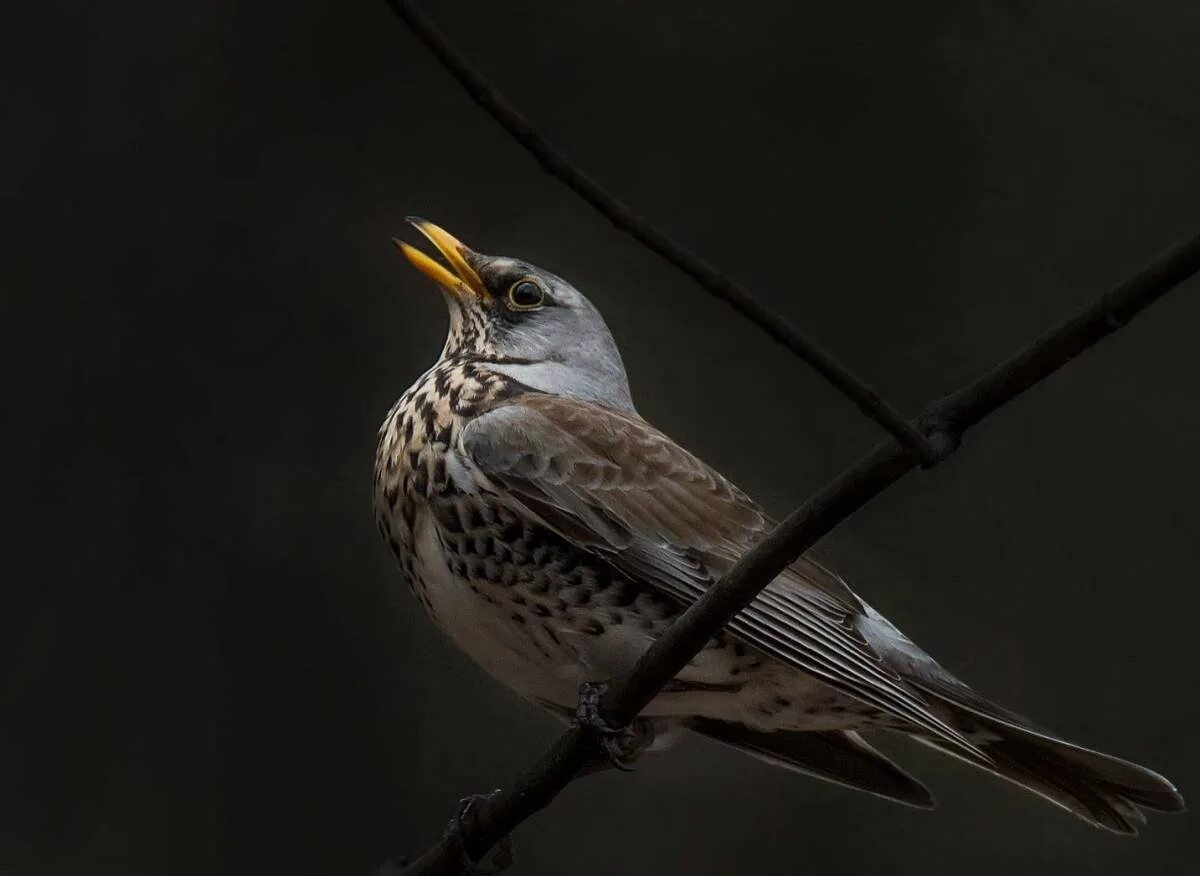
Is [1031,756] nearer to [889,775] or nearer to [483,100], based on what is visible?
[889,775]

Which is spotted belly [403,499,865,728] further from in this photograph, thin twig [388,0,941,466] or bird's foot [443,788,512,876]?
thin twig [388,0,941,466]

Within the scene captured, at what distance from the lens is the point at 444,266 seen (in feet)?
7.00

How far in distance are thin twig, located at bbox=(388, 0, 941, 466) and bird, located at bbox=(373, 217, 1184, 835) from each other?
1.62 feet

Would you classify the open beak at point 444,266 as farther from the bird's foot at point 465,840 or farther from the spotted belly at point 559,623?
the bird's foot at point 465,840

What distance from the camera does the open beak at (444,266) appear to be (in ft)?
6.55

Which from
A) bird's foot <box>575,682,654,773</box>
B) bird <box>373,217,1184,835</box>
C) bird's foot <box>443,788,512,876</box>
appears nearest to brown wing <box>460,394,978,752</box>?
bird <box>373,217,1184,835</box>

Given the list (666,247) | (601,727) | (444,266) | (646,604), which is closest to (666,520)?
(646,604)

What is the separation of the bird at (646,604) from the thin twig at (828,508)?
9 cm

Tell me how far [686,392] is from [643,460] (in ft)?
1.68

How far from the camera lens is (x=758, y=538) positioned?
6.31 ft

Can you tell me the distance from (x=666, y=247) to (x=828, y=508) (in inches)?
9.6

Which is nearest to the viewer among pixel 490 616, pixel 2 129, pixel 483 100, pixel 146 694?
pixel 483 100

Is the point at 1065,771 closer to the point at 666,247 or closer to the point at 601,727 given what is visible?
the point at 601,727

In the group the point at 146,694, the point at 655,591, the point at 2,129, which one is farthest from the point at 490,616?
the point at 2,129
